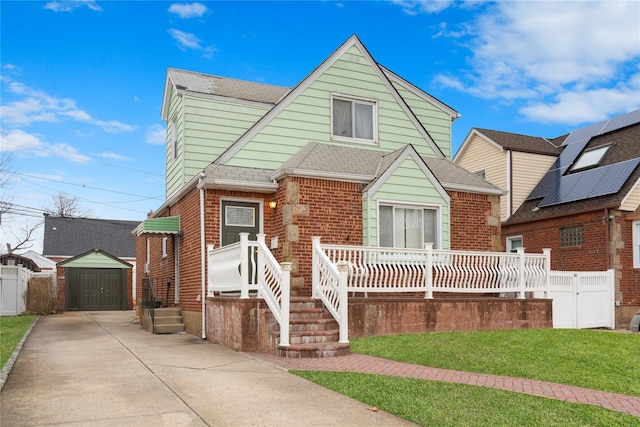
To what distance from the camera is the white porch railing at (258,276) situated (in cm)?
998

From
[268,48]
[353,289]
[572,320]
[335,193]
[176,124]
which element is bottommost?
[572,320]

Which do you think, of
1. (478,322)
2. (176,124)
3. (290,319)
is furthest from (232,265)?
(176,124)

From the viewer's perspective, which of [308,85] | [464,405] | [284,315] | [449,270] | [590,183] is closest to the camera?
[464,405]

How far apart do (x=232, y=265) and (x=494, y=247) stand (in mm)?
7792

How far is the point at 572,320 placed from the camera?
1711 centimetres

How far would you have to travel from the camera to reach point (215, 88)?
17.2 m

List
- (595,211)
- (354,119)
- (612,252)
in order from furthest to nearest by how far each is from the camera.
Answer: (595,211), (612,252), (354,119)

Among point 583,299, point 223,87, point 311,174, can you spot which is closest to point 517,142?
point 583,299

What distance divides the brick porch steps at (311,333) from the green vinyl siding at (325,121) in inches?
189

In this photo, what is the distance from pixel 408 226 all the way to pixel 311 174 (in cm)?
298

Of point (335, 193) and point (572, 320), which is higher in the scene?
point (335, 193)

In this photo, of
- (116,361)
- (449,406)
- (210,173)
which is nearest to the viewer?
(449,406)

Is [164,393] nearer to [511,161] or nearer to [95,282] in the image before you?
[511,161]

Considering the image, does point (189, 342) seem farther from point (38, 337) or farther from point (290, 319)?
point (38, 337)
